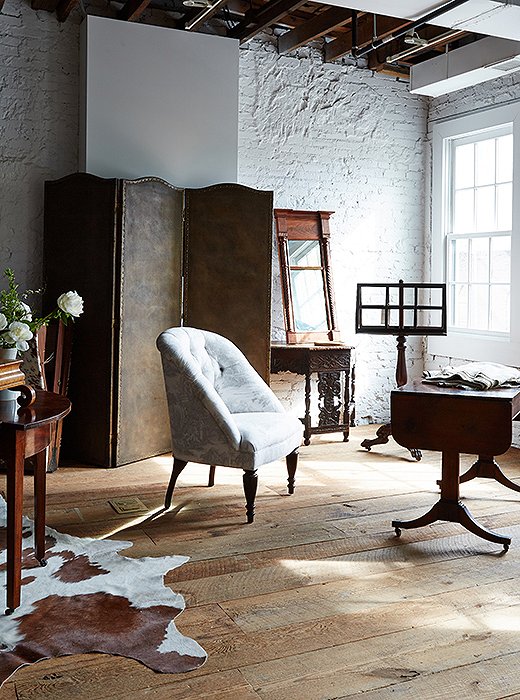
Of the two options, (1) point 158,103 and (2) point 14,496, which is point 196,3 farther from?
(2) point 14,496

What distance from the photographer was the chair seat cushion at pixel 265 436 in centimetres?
399

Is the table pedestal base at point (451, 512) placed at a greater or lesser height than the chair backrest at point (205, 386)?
lesser

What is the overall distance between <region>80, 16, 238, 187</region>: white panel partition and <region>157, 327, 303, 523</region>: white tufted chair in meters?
1.71

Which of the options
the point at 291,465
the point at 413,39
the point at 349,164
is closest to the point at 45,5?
the point at 413,39

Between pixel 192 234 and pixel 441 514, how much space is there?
2798 mm

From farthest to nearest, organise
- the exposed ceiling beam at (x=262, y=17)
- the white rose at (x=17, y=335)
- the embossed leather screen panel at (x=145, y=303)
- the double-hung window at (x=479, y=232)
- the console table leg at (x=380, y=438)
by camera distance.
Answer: the double-hung window at (x=479, y=232), the console table leg at (x=380, y=438), the embossed leather screen panel at (x=145, y=303), the exposed ceiling beam at (x=262, y=17), the white rose at (x=17, y=335)

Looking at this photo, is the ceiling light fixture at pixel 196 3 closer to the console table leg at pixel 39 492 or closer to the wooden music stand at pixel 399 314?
the wooden music stand at pixel 399 314

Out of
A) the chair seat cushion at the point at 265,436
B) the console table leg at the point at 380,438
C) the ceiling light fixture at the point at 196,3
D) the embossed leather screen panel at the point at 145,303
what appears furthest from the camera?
the console table leg at the point at 380,438

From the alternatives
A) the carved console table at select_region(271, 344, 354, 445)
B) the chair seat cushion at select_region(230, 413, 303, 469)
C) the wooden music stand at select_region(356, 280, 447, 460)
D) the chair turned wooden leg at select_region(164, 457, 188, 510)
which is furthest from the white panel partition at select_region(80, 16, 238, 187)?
the chair turned wooden leg at select_region(164, 457, 188, 510)

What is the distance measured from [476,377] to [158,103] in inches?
127

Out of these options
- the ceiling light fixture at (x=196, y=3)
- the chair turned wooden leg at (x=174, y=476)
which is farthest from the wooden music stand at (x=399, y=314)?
the ceiling light fixture at (x=196, y=3)

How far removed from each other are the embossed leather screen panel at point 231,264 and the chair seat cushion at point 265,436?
4.01 feet

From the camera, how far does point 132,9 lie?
5289 millimetres

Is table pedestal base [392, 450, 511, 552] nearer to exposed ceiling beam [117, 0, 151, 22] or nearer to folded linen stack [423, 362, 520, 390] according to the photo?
folded linen stack [423, 362, 520, 390]
